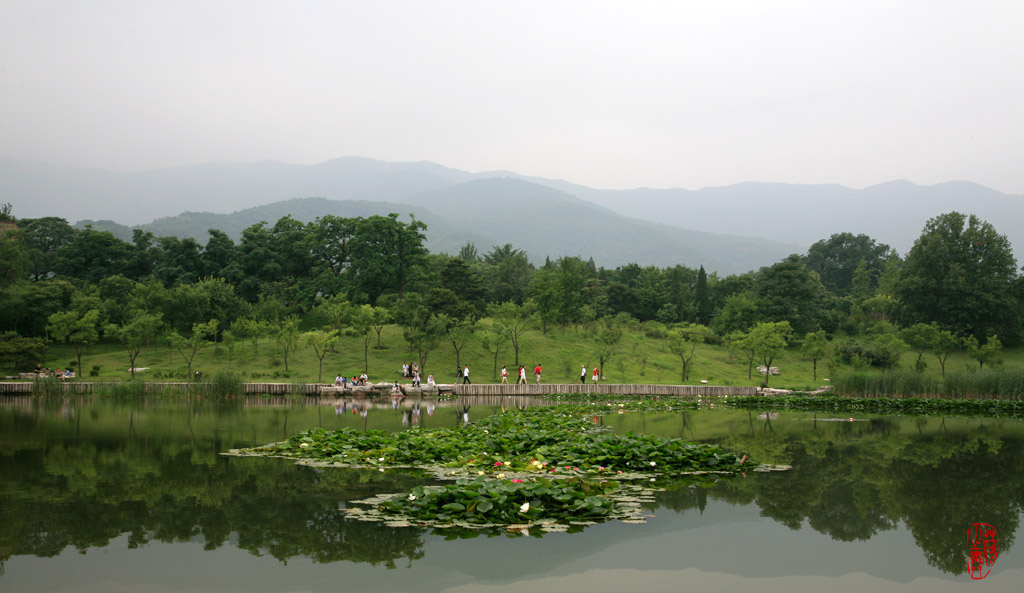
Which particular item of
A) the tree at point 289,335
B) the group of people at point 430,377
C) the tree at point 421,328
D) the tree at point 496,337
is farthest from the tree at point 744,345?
the tree at point 289,335

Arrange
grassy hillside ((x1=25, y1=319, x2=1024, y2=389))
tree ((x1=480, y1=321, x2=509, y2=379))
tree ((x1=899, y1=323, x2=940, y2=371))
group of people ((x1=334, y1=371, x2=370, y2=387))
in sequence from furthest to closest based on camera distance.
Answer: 1. tree ((x1=899, y1=323, x2=940, y2=371))
2. tree ((x1=480, y1=321, x2=509, y2=379))
3. grassy hillside ((x1=25, y1=319, x2=1024, y2=389))
4. group of people ((x1=334, y1=371, x2=370, y2=387))

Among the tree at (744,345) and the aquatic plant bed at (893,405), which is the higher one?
the tree at (744,345)

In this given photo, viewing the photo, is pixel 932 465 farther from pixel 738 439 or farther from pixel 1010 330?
pixel 1010 330

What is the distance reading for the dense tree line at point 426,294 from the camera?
155 feet

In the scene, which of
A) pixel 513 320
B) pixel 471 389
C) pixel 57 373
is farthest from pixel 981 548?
pixel 57 373

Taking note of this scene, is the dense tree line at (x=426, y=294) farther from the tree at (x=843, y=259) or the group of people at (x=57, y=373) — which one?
the tree at (x=843, y=259)

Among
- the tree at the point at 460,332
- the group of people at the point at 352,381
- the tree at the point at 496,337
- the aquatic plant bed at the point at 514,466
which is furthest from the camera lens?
the tree at the point at 460,332

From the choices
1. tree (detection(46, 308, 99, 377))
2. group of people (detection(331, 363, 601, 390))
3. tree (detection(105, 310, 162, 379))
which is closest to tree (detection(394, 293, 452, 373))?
group of people (detection(331, 363, 601, 390))

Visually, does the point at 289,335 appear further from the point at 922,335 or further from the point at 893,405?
the point at 922,335

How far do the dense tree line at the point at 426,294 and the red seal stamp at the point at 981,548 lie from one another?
35.3 meters

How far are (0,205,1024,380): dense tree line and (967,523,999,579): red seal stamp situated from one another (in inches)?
1389

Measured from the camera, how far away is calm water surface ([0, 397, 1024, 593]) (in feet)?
24.2

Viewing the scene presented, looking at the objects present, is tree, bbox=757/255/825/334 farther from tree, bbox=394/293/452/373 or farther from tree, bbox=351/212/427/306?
tree, bbox=394/293/452/373

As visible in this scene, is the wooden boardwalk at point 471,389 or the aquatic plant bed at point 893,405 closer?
the aquatic plant bed at point 893,405
